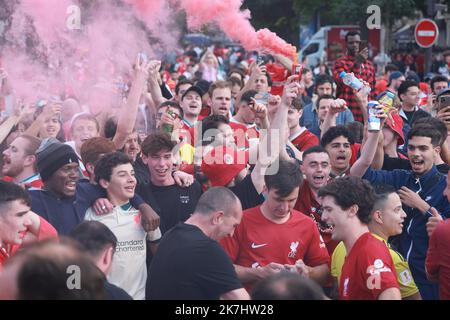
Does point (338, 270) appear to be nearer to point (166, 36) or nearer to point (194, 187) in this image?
point (194, 187)

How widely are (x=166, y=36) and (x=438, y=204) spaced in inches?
189

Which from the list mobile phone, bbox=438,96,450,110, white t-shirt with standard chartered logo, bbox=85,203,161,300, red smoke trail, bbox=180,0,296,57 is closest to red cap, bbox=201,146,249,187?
white t-shirt with standard chartered logo, bbox=85,203,161,300

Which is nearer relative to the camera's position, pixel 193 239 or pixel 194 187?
pixel 193 239

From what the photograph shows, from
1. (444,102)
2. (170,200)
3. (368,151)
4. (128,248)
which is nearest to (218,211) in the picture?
(128,248)

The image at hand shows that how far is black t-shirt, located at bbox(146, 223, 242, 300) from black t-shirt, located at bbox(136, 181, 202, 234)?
1.45 meters

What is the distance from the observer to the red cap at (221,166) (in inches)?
255

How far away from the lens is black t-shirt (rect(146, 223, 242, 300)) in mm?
4367

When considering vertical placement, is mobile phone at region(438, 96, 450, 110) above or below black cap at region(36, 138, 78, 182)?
above

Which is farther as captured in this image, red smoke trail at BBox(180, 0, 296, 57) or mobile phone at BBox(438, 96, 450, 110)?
red smoke trail at BBox(180, 0, 296, 57)

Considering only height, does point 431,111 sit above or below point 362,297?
above

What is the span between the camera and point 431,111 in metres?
11.2

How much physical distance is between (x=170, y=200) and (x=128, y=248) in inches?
26.5

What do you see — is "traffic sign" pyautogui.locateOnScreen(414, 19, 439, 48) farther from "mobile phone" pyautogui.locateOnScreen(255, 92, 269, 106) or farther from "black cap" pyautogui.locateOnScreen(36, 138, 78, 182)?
"black cap" pyautogui.locateOnScreen(36, 138, 78, 182)

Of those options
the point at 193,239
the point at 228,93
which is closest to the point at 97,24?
the point at 228,93
